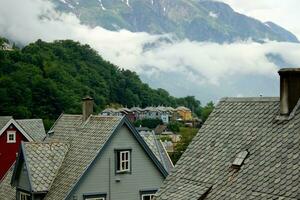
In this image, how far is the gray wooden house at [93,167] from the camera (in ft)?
99.0

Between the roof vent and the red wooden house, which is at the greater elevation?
the red wooden house

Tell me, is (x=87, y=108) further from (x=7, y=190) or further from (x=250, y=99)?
(x=250, y=99)

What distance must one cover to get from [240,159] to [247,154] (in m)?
0.29

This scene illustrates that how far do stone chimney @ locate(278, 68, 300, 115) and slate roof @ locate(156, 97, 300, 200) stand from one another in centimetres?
34

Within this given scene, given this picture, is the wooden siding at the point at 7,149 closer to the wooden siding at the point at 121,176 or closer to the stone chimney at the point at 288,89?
the wooden siding at the point at 121,176

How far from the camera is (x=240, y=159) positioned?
741 inches

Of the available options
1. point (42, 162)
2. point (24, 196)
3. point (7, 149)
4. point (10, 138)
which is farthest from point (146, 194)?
point (7, 149)

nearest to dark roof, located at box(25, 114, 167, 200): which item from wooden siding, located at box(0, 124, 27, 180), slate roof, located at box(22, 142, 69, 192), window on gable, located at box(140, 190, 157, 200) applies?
slate roof, located at box(22, 142, 69, 192)

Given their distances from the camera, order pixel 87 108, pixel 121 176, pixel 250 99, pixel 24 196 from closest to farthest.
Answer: pixel 250 99, pixel 24 196, pixel 121 176, pixel 87 108

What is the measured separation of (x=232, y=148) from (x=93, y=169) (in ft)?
40.4

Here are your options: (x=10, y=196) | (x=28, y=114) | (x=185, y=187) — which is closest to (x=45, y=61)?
(x=28, y=114)

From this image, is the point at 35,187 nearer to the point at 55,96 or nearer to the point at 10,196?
the point at 10,196

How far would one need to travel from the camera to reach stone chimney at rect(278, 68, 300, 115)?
18.8m

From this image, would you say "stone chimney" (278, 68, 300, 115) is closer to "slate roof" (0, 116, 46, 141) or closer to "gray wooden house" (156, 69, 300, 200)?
"gray wooden house" (156, 69, 300, 200)
